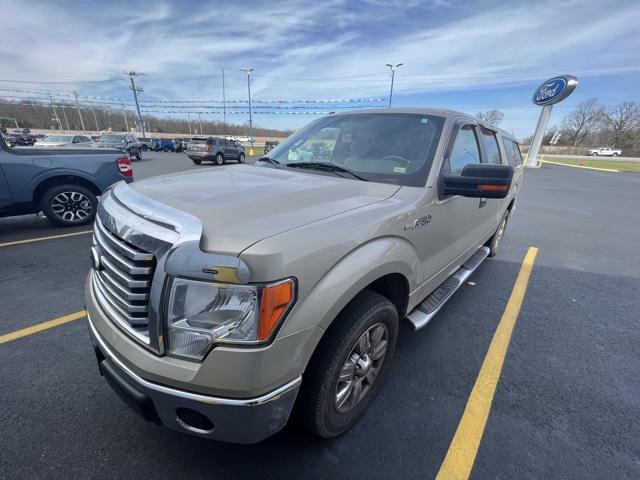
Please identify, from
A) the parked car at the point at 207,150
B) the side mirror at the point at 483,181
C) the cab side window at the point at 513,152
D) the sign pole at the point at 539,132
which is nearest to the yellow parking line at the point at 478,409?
the side mirror at the point at 483,181

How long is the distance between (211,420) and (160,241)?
2.58 feet

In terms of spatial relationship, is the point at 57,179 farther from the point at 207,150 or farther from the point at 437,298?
the point at 207,150

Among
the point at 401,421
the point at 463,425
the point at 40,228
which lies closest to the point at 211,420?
the point at 401,421

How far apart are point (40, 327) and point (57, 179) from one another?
400 centimetres

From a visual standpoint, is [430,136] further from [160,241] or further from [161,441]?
[161,441]

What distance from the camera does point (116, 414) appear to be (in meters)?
2.02

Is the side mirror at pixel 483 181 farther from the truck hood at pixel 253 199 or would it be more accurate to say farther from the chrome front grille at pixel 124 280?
the chrome front grille at pixel 124 280

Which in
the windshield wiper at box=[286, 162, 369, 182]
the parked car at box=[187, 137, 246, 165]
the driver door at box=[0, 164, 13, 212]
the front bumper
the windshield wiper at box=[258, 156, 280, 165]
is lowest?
the parked car at box=[187, 137, 246, 165]

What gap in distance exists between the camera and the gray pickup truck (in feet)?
4.13

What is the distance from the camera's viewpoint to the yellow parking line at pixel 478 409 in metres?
1.77

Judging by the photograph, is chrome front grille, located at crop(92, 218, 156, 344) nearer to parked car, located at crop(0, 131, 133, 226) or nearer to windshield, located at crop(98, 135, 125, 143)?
parked car, located at crop(0, 131, 133, 226)

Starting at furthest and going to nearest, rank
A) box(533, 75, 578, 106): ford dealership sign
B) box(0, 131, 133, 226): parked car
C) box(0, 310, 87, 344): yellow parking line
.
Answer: box(533, 75, 578, 106): ford dealership sign, box(0, 131, 133, 226): parked car, box(0, 310, 87, 344): yellow parking line

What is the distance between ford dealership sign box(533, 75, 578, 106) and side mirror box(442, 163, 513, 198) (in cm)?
3305

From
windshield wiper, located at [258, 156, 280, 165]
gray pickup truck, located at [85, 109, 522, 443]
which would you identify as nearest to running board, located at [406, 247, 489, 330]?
gray pickup truck, located at [85, 109, 522, 443]
